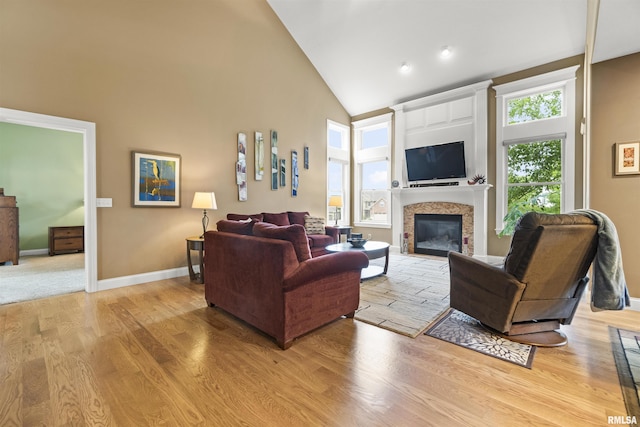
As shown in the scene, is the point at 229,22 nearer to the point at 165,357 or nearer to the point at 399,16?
Answer: the point at 399,16

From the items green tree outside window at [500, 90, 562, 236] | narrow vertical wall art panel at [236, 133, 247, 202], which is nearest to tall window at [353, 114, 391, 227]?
green tree outside window at [500, 90, 562, 236]

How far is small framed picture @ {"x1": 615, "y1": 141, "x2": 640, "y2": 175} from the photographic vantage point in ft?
9.58

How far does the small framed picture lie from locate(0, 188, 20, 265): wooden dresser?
856 centimetres

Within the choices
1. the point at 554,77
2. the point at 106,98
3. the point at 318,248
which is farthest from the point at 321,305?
the point at 554,77

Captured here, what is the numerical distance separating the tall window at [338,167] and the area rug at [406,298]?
99.2 inches

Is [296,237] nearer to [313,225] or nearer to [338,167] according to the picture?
[313,225]

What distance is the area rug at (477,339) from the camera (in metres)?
2.06

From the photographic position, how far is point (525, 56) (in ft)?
16.0

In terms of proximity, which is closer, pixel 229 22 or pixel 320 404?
pixel 320 404

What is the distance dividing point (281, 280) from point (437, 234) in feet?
16.1

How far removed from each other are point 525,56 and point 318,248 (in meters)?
4.80

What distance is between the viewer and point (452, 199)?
586 cm

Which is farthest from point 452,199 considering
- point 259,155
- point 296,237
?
point 296,237
